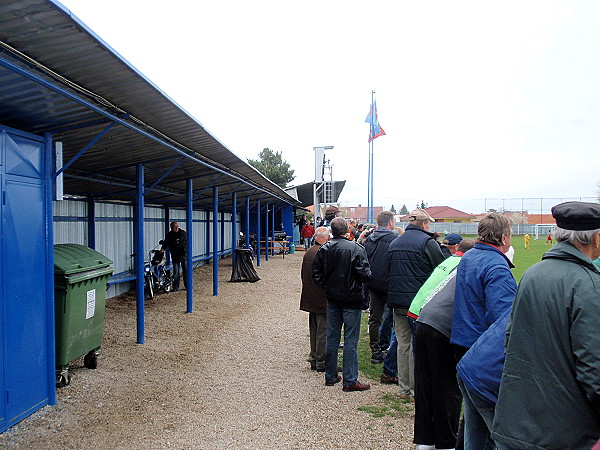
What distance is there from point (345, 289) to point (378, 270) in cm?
113

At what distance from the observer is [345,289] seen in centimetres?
524

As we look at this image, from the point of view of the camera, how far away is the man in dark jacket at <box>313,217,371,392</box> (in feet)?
17.2

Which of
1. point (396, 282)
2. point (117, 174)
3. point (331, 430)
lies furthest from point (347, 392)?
point (117, 174)

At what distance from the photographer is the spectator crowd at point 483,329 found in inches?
72.9

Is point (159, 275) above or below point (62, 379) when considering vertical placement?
above

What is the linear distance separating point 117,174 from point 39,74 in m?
5.25

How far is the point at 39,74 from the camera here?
3920mm

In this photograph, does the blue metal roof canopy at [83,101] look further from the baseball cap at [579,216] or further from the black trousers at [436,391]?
the black trousers at [436,391]

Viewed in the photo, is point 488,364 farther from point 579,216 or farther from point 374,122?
point 374,122

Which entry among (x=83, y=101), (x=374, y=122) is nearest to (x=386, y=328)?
(x=83, y=101)

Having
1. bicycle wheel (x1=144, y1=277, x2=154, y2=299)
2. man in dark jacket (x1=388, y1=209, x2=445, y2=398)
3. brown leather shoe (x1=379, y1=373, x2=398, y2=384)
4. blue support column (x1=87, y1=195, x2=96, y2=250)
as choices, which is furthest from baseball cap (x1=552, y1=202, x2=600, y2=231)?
bicycle wheel (x1=144, y1=277, x2=154, y2=299)

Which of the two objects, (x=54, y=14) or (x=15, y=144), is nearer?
(x=54, y=14)

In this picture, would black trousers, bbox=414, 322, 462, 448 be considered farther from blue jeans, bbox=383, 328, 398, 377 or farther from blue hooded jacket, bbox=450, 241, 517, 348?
blue jeans, bbox=383, 328, 398, 377

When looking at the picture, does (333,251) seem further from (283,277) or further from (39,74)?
(283,277)
